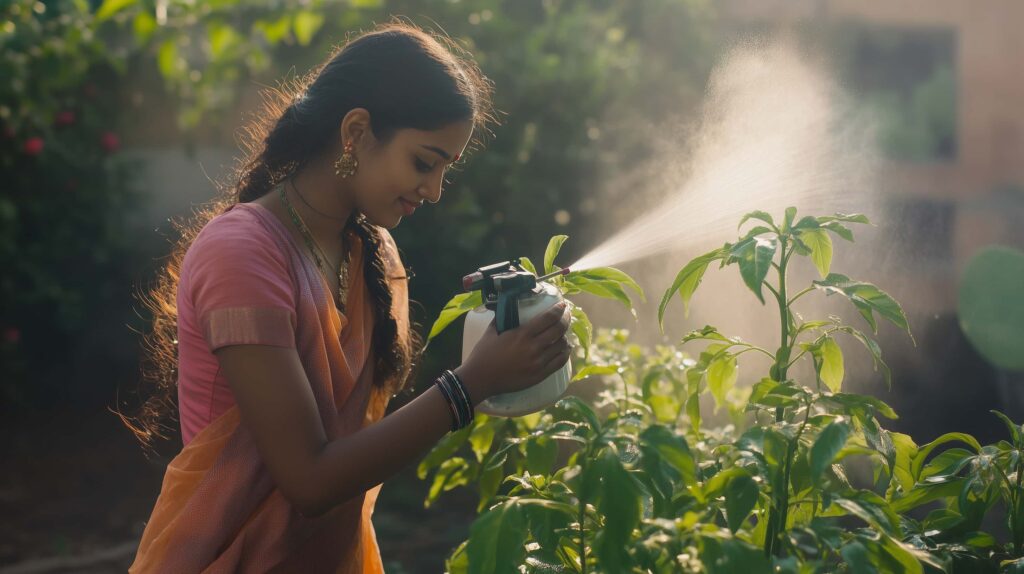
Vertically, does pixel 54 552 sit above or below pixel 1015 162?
below

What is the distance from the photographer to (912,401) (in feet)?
13.0

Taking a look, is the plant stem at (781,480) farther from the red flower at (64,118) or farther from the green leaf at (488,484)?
the red flower at (64,118)

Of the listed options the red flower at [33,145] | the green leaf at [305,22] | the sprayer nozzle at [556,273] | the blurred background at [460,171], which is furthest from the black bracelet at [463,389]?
the red flower at [33,145]

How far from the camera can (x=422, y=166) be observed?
1.87 m

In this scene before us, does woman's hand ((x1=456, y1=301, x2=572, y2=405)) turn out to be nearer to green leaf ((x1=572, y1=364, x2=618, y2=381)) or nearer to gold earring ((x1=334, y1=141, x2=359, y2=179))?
green leaf ((x1=572, y1=364, x2=618, y2=381))

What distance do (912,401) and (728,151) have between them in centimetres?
150

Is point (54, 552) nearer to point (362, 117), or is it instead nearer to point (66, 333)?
point (66, 333)

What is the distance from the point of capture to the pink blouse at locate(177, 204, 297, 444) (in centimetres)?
164

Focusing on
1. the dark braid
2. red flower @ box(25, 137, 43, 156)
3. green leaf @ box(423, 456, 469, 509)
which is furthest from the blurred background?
the dark braid

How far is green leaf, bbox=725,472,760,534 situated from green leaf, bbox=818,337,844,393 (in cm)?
37

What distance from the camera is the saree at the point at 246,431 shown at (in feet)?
5.45

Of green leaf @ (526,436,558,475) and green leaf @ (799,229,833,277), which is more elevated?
green leaf @ (799,229,833,277)

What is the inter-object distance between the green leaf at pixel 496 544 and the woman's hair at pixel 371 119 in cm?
77

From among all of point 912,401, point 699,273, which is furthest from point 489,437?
point 912,401
